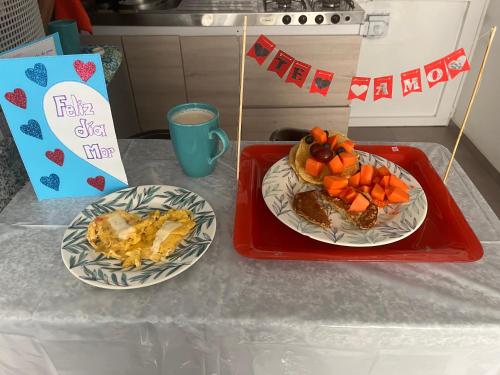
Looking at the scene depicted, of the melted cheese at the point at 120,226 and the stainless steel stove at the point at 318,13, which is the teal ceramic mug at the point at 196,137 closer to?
the melted cheese at the point at 120,226

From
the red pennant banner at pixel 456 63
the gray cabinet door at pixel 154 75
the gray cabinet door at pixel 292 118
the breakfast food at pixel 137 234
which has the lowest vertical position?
the gray cabinet door at pixel 292 118

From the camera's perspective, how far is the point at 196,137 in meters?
0.77

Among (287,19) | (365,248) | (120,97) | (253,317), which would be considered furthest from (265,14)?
(253,317)

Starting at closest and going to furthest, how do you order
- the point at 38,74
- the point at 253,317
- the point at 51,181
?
1. the point at 253,317
2. the point at 38,74
3. the point at 51,181

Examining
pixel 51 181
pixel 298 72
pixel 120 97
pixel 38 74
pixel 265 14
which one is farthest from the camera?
pixel 120 97

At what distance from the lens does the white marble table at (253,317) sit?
55 cm

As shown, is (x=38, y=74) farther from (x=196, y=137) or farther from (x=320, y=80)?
(x=320, y=80)

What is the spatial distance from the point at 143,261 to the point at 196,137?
28 cm

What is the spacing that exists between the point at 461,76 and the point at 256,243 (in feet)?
8.28

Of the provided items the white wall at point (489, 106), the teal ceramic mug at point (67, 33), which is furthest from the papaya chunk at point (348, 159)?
the white wall at point (489, 106)

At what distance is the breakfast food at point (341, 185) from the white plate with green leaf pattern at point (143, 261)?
0.19 m

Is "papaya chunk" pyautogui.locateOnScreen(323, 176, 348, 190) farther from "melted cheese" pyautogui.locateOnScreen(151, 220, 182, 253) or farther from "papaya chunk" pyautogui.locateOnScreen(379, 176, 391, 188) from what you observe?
"melted cheese" pyautogui.locateOnScreen(151, 220, 182, 253)

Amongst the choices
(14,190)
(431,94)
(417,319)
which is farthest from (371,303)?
(431,94)

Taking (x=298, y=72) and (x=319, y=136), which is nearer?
(x=319, y=136)
